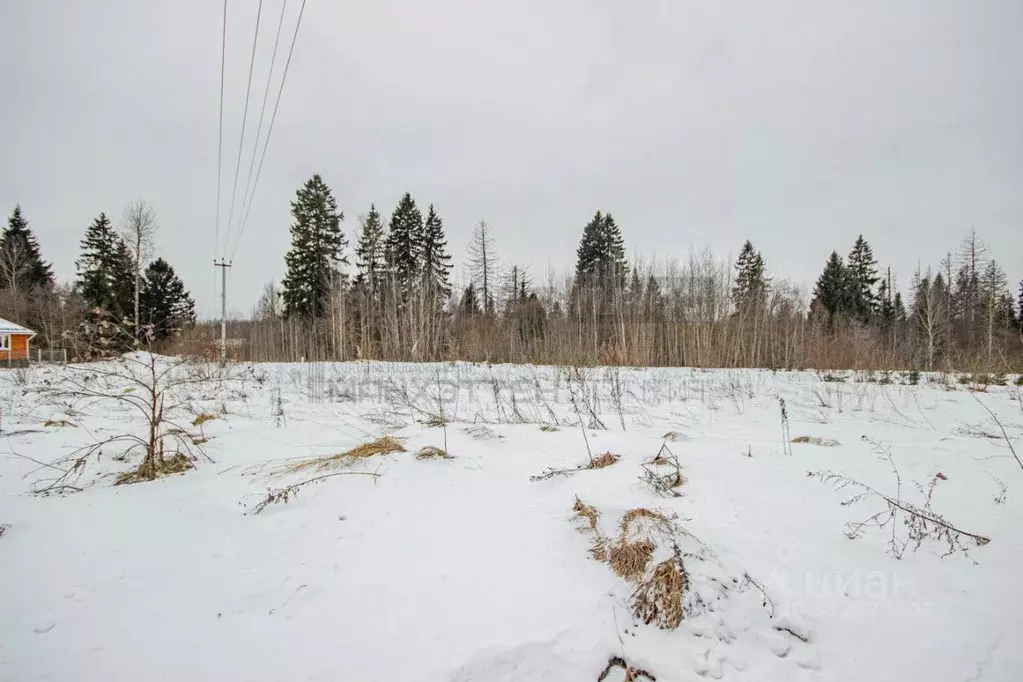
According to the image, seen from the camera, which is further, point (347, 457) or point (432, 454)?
point (432, 454)

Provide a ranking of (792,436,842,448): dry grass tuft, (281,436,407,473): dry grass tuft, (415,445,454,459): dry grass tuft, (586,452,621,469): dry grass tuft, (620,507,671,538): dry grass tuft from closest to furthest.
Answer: (620,507,671,538): dry grass tuft, (281,436,407,473): dry grass tuft, (586,452,621,469): dry grass tuft, (415,445,454,459): dry grass tuft, (792,436,842,448): dry grass tuft

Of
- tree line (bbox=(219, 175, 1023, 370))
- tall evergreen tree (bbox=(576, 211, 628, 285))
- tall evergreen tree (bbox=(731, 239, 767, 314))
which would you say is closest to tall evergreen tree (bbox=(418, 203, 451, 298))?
tree line (bbox=(219, 175, 1023, 370))

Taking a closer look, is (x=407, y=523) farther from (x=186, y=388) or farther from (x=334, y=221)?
(x=334, y=221)

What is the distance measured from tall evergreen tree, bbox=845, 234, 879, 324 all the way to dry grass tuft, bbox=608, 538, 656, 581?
4942cm

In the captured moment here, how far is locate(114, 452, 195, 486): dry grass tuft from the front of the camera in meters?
3.69

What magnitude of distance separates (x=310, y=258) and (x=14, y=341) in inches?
667

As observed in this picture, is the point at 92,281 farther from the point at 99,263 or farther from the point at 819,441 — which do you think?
the point at 819,441

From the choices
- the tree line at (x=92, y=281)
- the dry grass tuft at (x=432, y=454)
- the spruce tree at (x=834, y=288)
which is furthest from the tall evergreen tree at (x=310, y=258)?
the spruce tree at (x=834, y=288)

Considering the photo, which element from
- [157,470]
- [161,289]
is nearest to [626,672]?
[157,470]

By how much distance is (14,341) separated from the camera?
2358 centimetres

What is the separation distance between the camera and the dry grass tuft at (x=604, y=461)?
409 centimetres

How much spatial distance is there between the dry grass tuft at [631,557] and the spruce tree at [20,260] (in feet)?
149

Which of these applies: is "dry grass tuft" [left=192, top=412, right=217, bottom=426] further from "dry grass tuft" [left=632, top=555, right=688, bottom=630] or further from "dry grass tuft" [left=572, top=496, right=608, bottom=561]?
"dry grass tuft" [left=632, top=555, right=688, bottom=630]

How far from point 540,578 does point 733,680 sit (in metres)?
0.98
